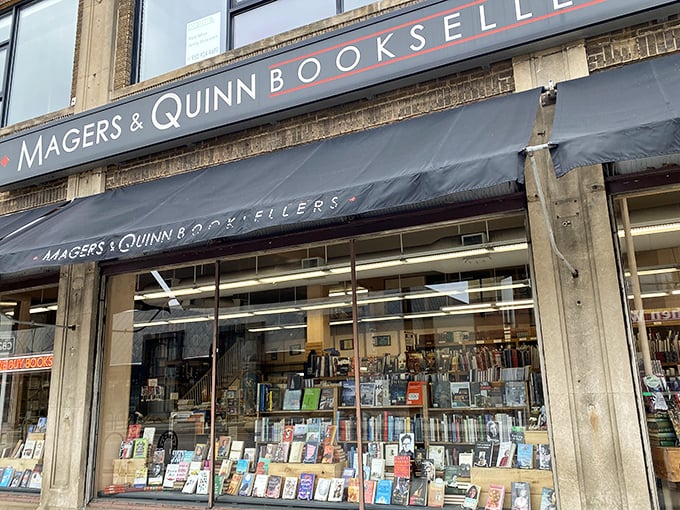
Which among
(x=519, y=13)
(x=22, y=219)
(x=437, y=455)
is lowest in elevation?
(x=437, y=455)

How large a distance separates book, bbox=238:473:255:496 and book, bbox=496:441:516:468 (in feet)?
8.78

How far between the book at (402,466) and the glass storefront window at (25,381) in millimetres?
4585

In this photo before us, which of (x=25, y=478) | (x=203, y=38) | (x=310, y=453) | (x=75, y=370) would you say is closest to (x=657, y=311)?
(x=310, y=453)

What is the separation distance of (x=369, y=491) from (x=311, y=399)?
68.7 inches

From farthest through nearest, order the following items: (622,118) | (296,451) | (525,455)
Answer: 1. (296,451)
2. (525,455)
3. (622,118)

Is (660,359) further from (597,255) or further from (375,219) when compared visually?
(375,219)

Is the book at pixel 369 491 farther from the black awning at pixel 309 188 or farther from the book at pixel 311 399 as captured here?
the black awning at pixel 309 188

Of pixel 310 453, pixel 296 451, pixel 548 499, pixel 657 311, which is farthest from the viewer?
pixel 296 451

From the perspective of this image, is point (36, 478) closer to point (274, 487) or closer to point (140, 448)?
point (140, 448)

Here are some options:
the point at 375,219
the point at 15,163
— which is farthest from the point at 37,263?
the point at 375,219

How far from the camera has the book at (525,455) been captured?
223 inches

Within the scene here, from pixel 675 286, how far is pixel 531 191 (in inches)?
70.7

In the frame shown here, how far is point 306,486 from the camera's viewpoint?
252 inches

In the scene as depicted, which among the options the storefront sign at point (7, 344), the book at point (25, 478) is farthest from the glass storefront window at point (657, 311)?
the storefront sign at point (7, 344)
